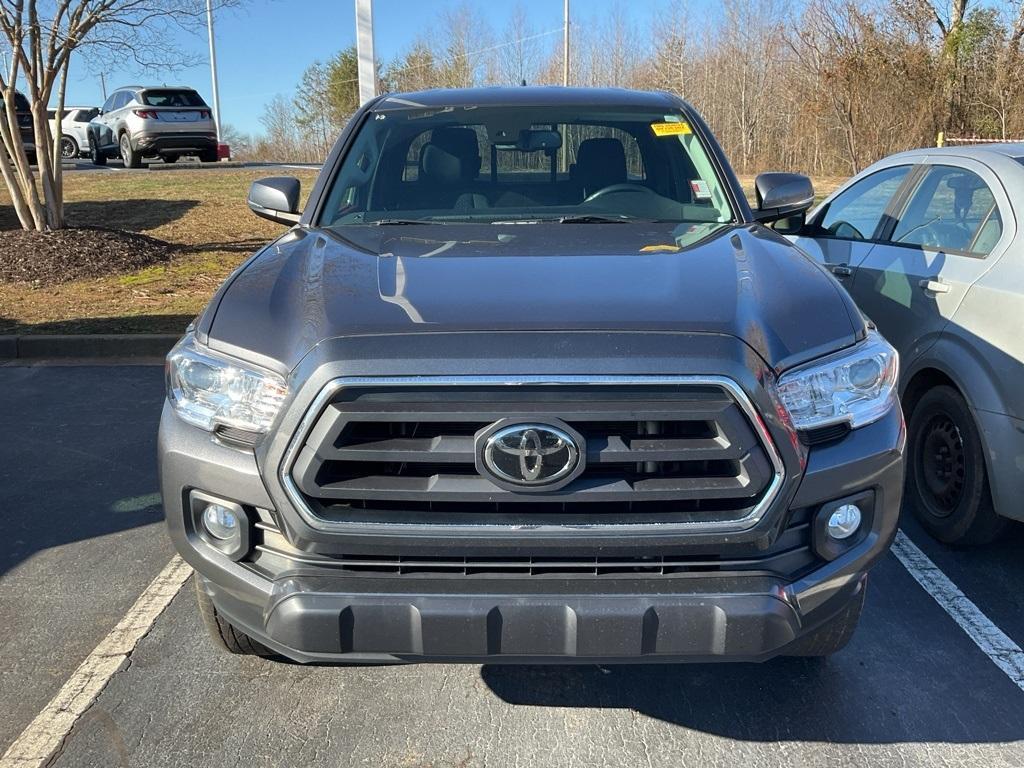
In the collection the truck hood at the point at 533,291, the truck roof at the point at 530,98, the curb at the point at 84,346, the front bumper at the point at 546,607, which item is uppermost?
the truck roof at the point at 530,98

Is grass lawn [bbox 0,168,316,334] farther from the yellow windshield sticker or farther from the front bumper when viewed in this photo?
the front bumper

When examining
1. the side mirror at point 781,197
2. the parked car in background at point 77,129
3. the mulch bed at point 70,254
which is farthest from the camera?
the parked car in background at point 77,129

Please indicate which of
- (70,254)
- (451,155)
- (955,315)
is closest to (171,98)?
(70,254)

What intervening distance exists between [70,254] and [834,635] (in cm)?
939

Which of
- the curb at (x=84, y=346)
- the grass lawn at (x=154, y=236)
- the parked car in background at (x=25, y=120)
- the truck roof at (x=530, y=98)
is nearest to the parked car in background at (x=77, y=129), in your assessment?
the parked car in background at (x=25, y=120)

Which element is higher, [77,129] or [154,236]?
[77,129]

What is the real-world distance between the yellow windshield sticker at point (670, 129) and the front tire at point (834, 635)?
2.24m

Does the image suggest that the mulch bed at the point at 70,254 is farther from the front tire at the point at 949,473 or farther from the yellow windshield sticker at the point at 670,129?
the front tire at the point at 949,473

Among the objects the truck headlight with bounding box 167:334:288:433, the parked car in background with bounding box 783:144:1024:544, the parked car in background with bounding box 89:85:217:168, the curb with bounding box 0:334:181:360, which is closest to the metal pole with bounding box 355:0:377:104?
the curb with bounding box 0:334:181:360

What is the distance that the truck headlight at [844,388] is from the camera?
221cm

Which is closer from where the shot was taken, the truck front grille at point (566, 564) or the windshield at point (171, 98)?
the truck front grille at point (566, 564)

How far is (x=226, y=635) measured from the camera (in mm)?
2770

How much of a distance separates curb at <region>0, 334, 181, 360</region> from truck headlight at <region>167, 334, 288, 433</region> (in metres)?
5.02

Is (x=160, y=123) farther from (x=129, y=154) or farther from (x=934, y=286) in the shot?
(x=934, y=286)
